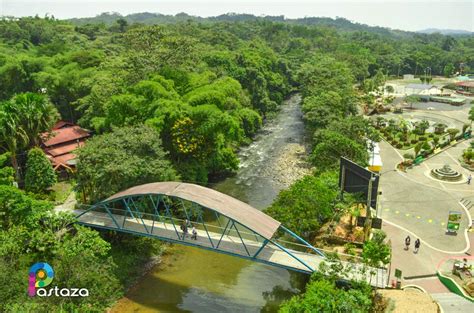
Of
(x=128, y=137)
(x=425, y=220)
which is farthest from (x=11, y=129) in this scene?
(x=425, y=220)

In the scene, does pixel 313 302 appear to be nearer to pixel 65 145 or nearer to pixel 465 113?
pixel 65 145

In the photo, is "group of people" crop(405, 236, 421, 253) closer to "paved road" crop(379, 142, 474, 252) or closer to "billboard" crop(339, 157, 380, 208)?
"paved road" crop(379, 142, 474, 252)

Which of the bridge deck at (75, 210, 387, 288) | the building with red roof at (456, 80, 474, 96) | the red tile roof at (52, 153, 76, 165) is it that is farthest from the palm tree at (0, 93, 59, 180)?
the building with red roof at (456, 80, 474, 96)

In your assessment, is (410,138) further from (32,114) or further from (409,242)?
(32,114)

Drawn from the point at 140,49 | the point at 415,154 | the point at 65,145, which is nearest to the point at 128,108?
the point at 65,145

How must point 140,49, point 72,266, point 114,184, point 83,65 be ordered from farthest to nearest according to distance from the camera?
point 83,65 < point 140,49 < point 114,184 < point 72,266

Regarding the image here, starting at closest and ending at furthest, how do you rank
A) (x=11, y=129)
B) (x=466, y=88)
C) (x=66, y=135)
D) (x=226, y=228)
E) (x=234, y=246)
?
(x=226, y=228) < (x=234, y=246) < (x=11, y=129) < (x=66, y=135) < (x=466, y=88)
